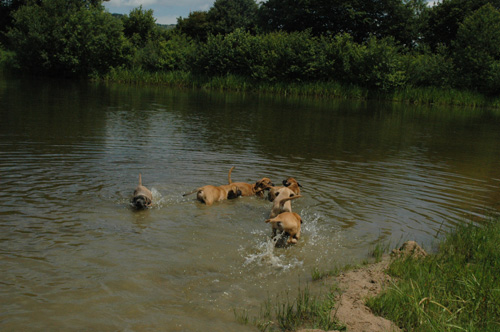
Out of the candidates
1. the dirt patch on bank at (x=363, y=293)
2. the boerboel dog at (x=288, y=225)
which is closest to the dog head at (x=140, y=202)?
the boerboel dog at (x=288, y=225)

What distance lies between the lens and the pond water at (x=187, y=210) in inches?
158

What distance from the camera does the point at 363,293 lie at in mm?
4238

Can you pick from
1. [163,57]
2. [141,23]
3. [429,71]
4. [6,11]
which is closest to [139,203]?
[429,71]

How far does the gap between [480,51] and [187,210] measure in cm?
3657

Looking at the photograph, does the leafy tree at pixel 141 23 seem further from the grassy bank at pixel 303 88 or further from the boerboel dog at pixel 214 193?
the boerboel dog at pixel 214 193

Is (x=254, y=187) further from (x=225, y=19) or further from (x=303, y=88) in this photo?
(x=225, y=19)

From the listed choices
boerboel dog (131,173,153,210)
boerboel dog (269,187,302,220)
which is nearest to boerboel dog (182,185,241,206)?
boerboel dog (131,173,153,210)

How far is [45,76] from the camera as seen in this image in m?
40.7

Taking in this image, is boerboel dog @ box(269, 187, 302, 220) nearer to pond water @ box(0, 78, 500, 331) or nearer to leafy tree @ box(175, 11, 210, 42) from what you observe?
pond water @ box(0, 78, 500, 331)

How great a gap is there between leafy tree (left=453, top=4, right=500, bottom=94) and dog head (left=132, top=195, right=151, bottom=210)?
35.1 meters

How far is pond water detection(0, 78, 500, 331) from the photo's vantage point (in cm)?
401

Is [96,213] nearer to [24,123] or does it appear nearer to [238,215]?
[238,215]

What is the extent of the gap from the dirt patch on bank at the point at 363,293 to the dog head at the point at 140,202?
3547 mm

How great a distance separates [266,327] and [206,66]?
37287 mm
